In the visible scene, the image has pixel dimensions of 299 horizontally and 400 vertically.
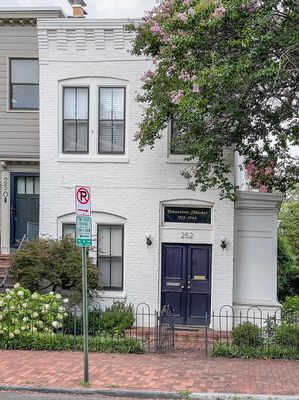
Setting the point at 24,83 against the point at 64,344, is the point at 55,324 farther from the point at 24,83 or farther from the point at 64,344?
the point at 24,83

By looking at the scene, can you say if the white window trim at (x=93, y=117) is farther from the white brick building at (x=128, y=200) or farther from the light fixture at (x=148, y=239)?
the light fixture at (x=148, y=239)

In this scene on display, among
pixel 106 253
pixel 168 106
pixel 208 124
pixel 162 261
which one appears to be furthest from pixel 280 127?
pixel 106 253

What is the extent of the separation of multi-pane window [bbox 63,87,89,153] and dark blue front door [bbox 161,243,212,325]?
3596mm

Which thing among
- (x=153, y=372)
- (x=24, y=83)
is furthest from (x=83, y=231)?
(x=24, y=83)

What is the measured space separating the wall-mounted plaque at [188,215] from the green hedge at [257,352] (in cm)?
409

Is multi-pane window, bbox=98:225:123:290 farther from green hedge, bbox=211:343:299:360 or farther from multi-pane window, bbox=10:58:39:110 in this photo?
green hedge, bbox=211:343:299:360

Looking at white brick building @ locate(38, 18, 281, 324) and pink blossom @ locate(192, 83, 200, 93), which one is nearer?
pink blossom @ locate(192, 83, 200, 93)

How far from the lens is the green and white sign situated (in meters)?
9.76

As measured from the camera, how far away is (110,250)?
16031 mm

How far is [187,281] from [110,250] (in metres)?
2.20

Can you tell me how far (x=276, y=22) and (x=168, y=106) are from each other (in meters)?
2.89

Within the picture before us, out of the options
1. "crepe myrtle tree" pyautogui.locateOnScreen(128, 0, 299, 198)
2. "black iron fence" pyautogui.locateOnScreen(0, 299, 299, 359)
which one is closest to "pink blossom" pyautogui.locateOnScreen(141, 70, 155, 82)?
"crepe myrtle tree" pyautogui.locateOnScreen(128, 0, 299, 198)

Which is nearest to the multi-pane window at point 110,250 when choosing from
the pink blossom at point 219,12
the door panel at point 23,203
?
the door panel at point 23,203

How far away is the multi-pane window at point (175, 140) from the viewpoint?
1396 centimetres
